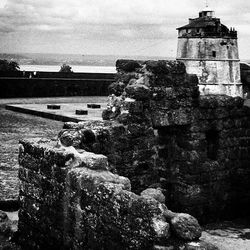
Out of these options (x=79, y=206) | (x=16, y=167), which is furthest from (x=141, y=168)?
(x=16, y=167)

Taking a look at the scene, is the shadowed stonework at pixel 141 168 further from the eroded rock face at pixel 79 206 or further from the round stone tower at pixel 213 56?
the round stone tower at pixel 213 56

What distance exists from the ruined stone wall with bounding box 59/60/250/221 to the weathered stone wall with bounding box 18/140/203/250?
4.52ft

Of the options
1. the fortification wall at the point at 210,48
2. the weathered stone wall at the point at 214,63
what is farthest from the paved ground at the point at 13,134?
the fortification wall at the point at 210,48

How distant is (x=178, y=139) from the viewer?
915 cm

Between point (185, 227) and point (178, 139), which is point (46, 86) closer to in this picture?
point (178, 139)

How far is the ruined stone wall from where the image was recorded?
8.43 metres

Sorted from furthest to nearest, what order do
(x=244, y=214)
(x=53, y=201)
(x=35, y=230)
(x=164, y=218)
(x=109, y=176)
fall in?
(x=244, y=214) → (x=35, y=230) → (x=53, y=201) → (x=109, y=176) → (x=164, y=218)

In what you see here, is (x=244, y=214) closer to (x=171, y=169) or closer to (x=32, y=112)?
(x=171, y=169)

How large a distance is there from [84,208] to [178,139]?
12.3 ft

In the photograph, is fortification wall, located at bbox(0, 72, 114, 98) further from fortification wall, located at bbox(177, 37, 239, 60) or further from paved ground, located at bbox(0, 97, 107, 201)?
fortification wall, located at bbox(177, 37, 239, 60)

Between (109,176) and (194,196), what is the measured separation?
348cm

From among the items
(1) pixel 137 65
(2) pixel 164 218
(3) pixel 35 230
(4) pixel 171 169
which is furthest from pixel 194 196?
(2) pixel 164 218

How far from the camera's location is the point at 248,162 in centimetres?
984

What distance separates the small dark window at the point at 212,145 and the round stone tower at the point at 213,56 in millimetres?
44638
